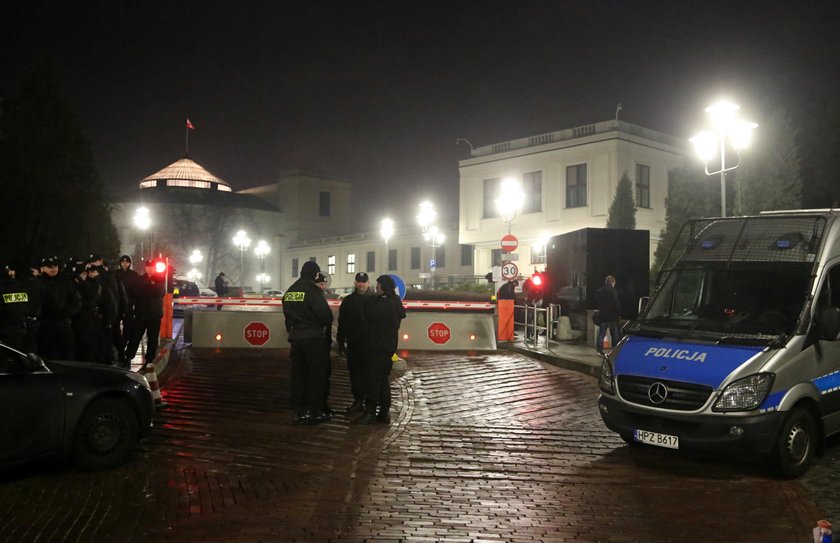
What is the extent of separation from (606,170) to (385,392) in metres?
32.1

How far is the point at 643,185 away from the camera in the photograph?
1598 inches

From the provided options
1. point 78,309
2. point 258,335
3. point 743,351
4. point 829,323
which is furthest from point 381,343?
point 258,335

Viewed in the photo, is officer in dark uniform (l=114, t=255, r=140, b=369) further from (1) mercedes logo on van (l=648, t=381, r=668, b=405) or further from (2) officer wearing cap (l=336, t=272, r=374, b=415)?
(1) mercedes logo on van (l=648, t=381, r=668, b=405)

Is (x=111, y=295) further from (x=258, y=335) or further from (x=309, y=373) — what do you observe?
(x=258, y=335)

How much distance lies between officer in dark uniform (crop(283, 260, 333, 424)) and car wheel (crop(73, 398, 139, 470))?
91.8 inches

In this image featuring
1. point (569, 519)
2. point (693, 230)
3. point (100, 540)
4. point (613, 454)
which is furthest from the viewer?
point (693, 230)

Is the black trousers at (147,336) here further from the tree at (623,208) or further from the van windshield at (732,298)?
the tree at (623,208)

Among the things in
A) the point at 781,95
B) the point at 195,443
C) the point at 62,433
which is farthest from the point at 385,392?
the point at 781,95

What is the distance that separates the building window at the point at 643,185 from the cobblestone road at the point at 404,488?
31.9m

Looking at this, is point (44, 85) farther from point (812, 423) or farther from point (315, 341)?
point (812, 423)

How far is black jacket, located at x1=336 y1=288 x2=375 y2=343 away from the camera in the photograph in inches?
384

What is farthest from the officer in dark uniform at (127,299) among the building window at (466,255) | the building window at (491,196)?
the building window at (466,255)

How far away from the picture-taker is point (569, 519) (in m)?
5.88

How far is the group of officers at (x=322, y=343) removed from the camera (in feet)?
30.3
